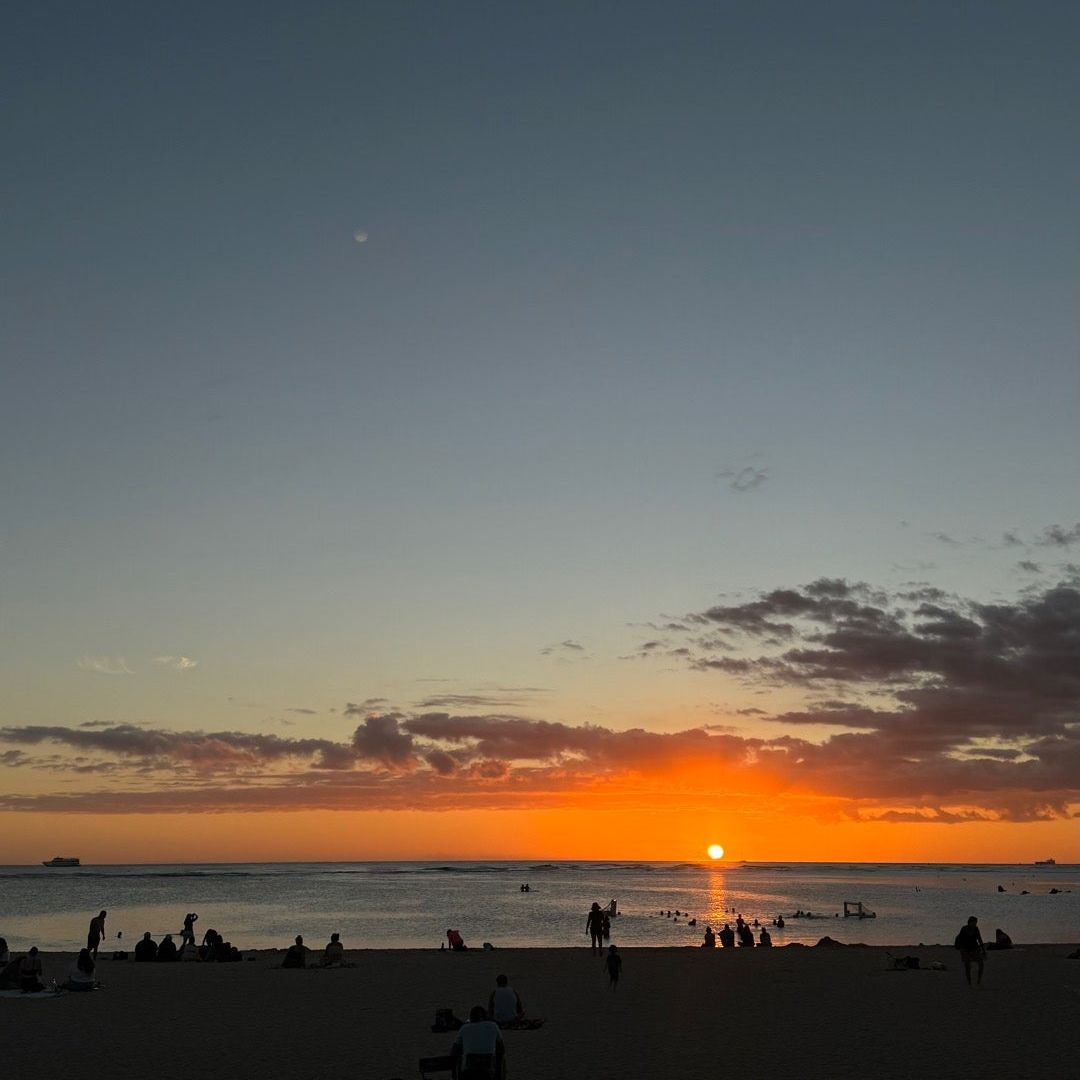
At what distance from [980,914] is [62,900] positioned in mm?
104720

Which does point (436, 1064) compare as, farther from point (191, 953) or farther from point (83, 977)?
point (191, 953)

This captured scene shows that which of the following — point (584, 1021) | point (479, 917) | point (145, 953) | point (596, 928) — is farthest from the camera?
point (479, 917)

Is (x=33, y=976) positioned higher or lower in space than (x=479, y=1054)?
lower

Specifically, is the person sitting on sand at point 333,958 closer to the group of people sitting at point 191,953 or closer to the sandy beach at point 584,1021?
the sandy beach at point 584,1021

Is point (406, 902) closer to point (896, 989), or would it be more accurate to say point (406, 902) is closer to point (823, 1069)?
point (896, 989)

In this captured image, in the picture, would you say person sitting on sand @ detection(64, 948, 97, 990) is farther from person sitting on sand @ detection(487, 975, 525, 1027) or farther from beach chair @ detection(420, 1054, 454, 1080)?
beach chair @ detection(420, 1054, 454, 1080)

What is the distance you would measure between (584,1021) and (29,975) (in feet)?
52.4

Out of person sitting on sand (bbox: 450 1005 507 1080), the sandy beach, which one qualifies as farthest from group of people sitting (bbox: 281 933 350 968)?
person sitting on sand (bbox: 450 1005 507 1080)

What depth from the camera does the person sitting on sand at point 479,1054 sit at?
52.7ft

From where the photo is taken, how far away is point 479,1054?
16.1 metres

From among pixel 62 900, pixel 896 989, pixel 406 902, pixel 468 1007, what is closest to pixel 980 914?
pixel 406 902

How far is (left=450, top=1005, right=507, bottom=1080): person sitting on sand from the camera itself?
1606 cm

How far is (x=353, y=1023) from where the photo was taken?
25.2 meters

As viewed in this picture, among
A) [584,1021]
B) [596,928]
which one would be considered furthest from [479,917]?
[584,1021]
